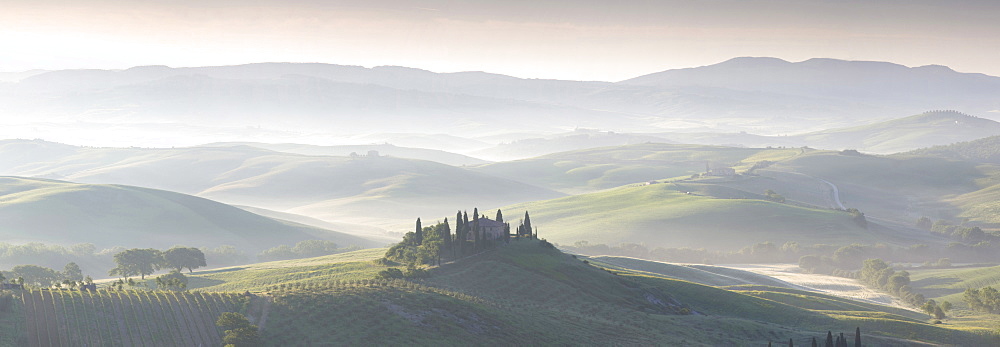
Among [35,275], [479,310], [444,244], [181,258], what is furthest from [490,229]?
[35,275]

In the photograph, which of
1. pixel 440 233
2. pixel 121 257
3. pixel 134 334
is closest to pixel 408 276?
pixel 440 233

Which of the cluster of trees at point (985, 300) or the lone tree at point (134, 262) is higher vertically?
the lone tree at point (134, 262)

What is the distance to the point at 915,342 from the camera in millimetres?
93375

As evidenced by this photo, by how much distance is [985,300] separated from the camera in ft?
468

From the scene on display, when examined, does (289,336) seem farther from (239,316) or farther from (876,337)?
(876,337)

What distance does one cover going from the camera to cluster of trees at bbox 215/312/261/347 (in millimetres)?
67000

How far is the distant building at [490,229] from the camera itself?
121938 mm

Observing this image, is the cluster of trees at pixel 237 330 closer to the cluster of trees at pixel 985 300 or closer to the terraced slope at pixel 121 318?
the terraced slope at pixel 121 318

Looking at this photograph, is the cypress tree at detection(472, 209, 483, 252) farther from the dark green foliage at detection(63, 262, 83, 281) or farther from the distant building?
the dark green foliage at detection(63, 262, 83, 281)

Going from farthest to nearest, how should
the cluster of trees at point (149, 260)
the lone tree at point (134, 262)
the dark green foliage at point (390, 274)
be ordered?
the cluster of trees at point (149, 260), the lone tree at point (134, 262), the dark green foliage at point (390, 274)

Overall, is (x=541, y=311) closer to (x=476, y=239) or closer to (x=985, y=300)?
(x=476, y=239)

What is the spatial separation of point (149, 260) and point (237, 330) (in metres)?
89.1

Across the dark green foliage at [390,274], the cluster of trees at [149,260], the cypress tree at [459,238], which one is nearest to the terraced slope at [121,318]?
the dark green foliage at [390,274]

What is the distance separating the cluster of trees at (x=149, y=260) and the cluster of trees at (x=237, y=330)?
261 feet
